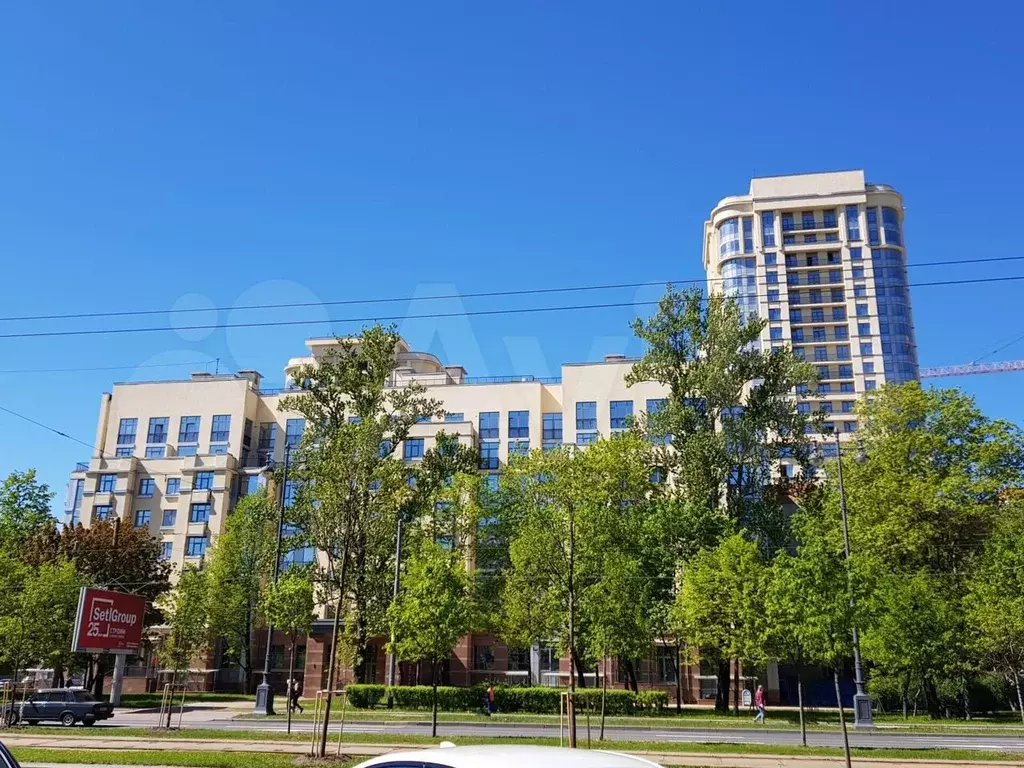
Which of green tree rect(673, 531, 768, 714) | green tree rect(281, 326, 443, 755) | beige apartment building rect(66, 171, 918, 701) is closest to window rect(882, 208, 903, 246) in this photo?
beige apartment building rect(66, 171, 918, 701)

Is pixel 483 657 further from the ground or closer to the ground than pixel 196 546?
closer to the ground

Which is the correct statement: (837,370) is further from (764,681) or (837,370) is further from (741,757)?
(741,757)

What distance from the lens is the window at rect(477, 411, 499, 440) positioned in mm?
71562

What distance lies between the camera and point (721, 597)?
3997 centimetres

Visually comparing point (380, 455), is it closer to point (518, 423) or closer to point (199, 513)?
point (518, 423)

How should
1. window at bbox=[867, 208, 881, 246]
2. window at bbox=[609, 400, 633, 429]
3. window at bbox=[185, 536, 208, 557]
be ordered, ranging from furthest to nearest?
window at bbox=[867, 208, 881, 246] < window at bbox=[185, 536, 208, 557] < window at bbox=[609, 400, 633, 429]

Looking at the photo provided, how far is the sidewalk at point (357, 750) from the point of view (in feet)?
65.3

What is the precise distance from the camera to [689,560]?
44688 mm

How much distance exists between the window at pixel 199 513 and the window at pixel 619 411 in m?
36.1

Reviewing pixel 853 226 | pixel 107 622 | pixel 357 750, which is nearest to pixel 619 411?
pixel 107 622

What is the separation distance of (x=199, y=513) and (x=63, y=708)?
40428mm

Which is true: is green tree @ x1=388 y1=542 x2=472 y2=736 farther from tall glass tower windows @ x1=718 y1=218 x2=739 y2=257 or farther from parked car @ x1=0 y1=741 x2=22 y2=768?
tall glass tower windows @ x1=718 y1=218 x2=739 y2=257

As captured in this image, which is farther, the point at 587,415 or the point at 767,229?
the point at 767,229

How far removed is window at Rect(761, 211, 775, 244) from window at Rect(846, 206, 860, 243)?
33.1 ft
